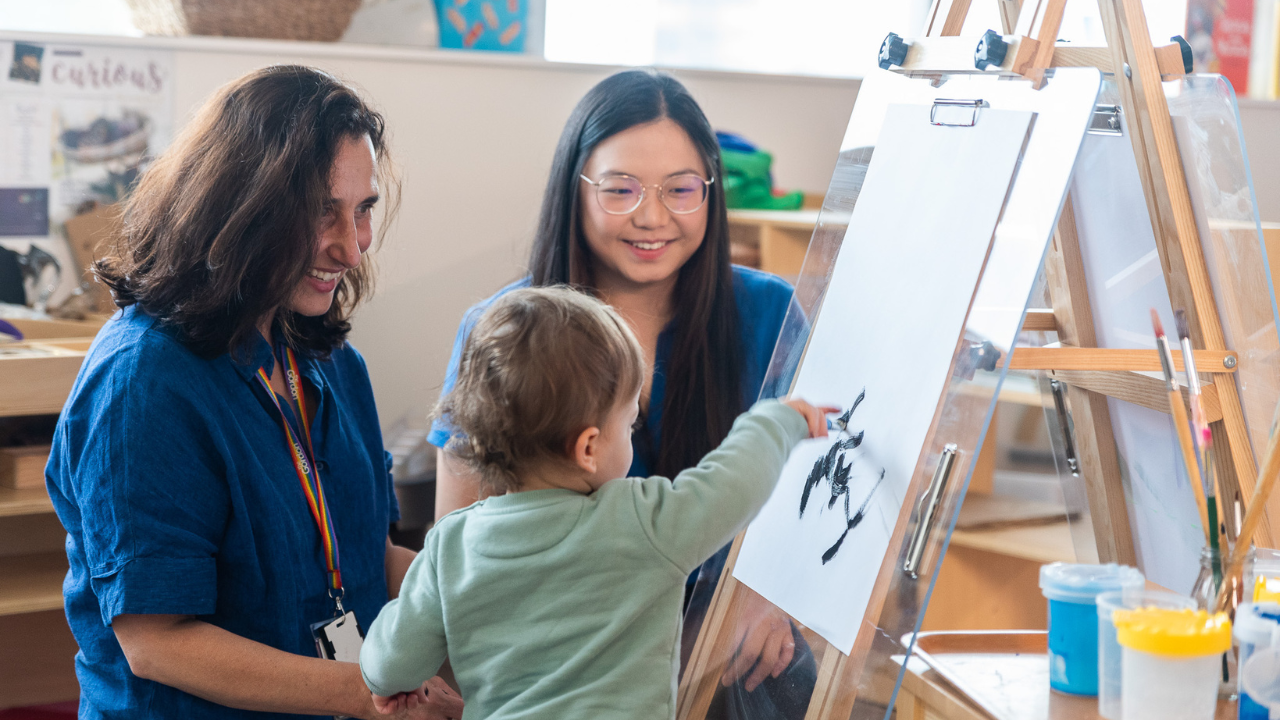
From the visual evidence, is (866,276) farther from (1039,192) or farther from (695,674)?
(695,674)

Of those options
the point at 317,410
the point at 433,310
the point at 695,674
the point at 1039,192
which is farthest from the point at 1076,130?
the point at 433,310

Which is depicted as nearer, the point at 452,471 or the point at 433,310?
the point at 452,471

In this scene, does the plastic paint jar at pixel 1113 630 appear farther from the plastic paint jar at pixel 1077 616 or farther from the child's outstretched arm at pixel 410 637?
the child's outstretched arm at pixel 410 637

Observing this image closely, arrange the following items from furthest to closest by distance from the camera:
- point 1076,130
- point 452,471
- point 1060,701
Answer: point 452,471 → point 1060,701 → point 1076,130

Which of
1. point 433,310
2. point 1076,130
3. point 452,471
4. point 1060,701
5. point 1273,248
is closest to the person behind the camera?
point 1076,130

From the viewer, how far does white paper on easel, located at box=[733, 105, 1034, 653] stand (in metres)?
0.95

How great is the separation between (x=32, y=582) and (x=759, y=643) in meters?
1.37

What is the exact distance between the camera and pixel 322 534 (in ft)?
3.89

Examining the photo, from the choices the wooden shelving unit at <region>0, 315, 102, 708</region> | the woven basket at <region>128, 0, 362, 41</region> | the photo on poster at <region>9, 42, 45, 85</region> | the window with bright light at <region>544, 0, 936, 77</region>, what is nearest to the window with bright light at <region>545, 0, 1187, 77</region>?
the window with bright light at <region>544, 0, 936, 77</region>

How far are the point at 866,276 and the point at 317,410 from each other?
2.16 ft

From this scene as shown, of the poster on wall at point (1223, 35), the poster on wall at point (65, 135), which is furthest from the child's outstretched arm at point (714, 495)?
the poster on wall at point (1223, 35)

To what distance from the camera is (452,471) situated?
143cm

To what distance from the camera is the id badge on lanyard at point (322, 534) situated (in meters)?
1.17

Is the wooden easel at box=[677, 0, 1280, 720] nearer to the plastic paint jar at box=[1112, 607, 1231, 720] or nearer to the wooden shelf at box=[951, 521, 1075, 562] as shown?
the plastic paint jar at box=[1112, 607, 1231, 720]
